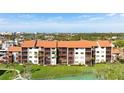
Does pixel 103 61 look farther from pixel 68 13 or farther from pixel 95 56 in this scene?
pixel 68 13

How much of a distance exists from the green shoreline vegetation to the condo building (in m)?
0.04

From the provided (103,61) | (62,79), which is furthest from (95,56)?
(62,79)

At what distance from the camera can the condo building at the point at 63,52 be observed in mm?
3062

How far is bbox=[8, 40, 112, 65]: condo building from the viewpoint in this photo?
3062 millimetres

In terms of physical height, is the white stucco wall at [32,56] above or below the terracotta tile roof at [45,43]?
below

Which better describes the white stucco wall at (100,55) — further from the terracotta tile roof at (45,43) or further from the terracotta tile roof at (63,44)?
the terracotta tile roof at (45,43)

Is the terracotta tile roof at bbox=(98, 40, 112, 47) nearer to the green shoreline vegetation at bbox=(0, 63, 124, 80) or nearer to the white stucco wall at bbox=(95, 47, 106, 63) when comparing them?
the white stucco wall at bbox=(95, 47, 106, 63)

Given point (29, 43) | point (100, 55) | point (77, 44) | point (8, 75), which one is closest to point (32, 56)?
point (29, 43)

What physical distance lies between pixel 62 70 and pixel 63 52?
0.13 metres

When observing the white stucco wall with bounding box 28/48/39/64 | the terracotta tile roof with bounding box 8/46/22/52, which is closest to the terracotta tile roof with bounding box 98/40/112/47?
the white stucco wall with bounding box 28/48/39/64

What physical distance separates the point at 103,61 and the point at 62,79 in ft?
1.05

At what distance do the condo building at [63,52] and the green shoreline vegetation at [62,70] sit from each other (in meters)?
0.04

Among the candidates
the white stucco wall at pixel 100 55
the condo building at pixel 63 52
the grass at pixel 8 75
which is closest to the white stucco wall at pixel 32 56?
the condo building at pixel 63 52
